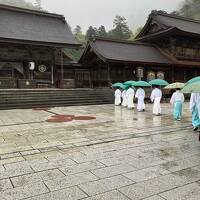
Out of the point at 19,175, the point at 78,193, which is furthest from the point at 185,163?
the point at 19,175

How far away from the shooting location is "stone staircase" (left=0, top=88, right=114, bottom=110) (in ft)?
51.5

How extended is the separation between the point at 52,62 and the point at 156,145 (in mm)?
18111

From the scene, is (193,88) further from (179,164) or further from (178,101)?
(178,101)

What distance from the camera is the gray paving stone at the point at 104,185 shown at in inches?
151

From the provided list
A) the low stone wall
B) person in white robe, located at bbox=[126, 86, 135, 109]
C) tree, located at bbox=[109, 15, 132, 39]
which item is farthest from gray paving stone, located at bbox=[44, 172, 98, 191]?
tree, located at bbox=[109, 15, 132, 39]

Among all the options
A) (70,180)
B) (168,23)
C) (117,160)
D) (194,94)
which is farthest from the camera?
(168,23)

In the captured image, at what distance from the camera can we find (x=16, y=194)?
3723 mm

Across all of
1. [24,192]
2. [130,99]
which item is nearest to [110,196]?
[24,192]

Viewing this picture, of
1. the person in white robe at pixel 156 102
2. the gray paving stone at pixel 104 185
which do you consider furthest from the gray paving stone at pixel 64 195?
the person in white robe at pixel 156 102

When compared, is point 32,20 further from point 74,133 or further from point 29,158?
point 29,158

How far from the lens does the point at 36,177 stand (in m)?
4.37

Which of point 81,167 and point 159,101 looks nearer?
point 81,167

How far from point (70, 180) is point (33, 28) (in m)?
21.4

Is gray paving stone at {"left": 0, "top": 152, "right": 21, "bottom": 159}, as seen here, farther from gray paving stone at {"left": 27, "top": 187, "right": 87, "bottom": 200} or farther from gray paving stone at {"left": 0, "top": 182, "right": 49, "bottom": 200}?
gray paving stone at {"left": 27, "top": 187, "right": 87, "bottom": 200}
